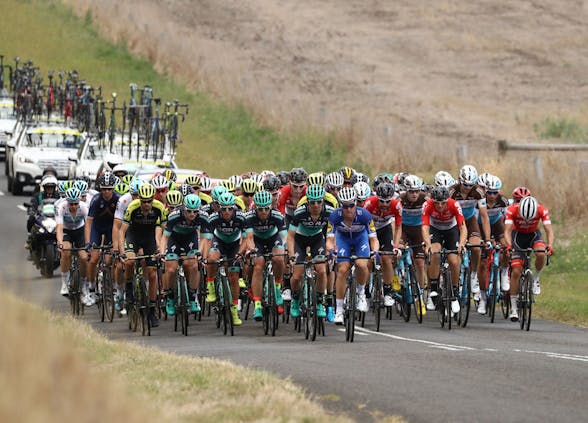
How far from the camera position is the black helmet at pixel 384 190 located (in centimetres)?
2122

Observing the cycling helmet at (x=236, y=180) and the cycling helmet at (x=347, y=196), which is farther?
the cycling helmet at (x=236, y=180)

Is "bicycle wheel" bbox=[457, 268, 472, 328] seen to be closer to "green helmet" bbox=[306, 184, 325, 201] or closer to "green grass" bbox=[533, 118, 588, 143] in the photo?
"green helmet" bbox=[306, 184, 325, 201]

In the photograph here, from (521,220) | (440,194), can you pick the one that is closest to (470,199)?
(521,220)

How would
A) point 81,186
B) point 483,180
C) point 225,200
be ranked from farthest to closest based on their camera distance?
point 81,186
point 483,180
point 225,200

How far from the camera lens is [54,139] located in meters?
43.6

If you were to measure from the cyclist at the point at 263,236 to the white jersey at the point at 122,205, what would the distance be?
199 cm

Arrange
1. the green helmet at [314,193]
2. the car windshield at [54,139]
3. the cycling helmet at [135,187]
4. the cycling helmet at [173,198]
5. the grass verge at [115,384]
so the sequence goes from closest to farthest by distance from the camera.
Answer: the grass verge at [115,384]
the green helmet at [314,193]
the cycling helmet at [135,187]
the cycling helmet at [173,198]
the car windshield at [54,139]

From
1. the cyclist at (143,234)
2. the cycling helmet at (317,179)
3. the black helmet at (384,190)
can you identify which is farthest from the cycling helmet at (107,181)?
the black helmet at (384,190)

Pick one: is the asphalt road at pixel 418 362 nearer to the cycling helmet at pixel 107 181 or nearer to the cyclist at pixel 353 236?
the cyclist at pixel 353 236

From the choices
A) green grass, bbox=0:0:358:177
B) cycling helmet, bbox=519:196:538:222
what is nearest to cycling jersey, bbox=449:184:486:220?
cycling helmet, bbox=519:196:538:222

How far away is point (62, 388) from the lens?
862 cm

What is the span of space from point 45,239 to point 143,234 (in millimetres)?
7185

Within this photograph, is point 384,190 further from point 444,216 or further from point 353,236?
point 353,236

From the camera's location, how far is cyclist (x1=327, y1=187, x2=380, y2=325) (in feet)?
63.5
